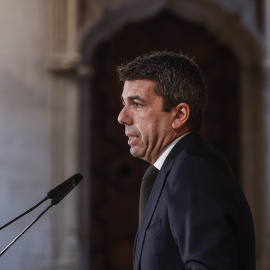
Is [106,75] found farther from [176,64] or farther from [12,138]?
[176,64]

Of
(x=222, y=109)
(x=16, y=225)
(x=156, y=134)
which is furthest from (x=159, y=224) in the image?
(x=222, y=109)

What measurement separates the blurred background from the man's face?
367cm

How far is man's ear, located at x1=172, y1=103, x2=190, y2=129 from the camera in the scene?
5.96 ft

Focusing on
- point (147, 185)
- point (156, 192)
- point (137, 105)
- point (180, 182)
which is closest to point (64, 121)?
point (147, 185)

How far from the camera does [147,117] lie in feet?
6.04

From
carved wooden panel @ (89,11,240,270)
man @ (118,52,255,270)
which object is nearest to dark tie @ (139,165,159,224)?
man @ (118,52,255,270)

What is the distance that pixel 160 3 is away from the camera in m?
6.16

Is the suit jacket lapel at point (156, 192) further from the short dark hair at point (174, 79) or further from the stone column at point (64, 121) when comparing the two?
the stone column at point (64, 121)

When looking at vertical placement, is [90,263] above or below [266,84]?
below

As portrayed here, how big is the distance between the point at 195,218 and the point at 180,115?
386mm

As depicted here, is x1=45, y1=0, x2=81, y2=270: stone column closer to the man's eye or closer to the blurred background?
the blurred background

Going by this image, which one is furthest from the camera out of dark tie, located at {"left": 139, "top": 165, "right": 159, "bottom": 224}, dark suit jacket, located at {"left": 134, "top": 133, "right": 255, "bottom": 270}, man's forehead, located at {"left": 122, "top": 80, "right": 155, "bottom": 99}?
dark tie, located at {"left": 139, "top": 165, "right": 159, "bottom": 224}

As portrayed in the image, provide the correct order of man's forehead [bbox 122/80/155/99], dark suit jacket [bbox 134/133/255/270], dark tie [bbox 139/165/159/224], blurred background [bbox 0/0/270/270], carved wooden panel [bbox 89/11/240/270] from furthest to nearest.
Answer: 1. carved wooden panel [bbox 89/11/240/270]
2. blurred background [bbox 0/0/270/270]
3. dark tie [bbox 139/165/159/224]
4. man's forehead [bbox 122/80/155/99]
5. dark suit jacket [bbox 134/133/255/270]

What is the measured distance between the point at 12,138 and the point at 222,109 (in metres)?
2.09
